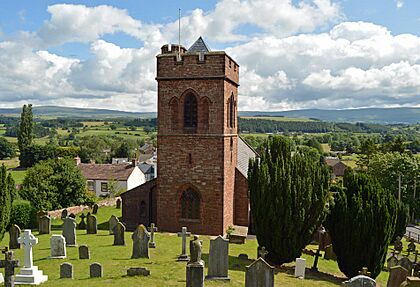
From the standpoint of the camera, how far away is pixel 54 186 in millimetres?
34781

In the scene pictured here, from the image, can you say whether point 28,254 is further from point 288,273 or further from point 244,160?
point 244,160

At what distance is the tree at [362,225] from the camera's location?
56.7 ft

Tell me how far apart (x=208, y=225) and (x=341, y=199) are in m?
8.85

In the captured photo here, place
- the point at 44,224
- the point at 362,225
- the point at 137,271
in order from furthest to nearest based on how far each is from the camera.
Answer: the point at 44,224 < the point at 362,225 < the point at 137,271

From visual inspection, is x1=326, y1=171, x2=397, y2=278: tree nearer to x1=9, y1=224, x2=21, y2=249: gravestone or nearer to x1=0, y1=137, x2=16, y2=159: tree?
x1=9, y1=224, x2=21, y2=249: gravestone

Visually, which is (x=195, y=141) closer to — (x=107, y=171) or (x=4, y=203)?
(x=4, y=203)

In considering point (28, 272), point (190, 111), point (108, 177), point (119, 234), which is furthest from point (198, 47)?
point (108, 177)

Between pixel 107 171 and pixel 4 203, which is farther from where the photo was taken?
pixel 107 171

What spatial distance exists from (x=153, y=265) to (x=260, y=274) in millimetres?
5819

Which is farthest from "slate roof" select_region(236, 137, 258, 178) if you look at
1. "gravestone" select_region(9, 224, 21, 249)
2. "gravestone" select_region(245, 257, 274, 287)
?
"gravestone" select_region(245, 257, 274, 287)

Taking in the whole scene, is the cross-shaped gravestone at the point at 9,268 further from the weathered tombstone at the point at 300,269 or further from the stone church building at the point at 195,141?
the stone church building at the point at 195,141

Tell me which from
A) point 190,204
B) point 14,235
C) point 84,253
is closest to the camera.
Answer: point 84,253

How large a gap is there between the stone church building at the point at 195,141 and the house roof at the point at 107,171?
96.0 feet

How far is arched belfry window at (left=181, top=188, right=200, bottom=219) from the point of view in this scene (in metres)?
24.6
